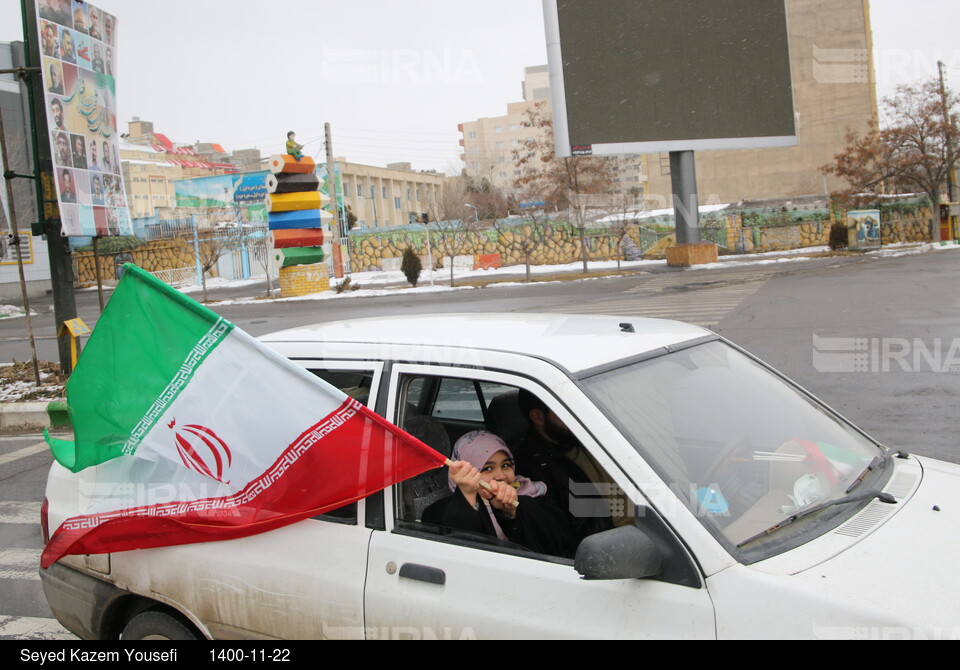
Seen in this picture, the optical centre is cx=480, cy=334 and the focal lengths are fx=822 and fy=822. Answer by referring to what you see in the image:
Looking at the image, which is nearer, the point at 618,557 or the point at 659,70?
the point at 618,557

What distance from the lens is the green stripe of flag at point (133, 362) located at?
2904 mm

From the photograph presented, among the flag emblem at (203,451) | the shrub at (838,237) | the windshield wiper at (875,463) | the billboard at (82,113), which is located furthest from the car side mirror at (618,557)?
the shrub at (838,237)

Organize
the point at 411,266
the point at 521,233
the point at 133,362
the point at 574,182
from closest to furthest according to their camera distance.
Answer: the point at 133,362, the point at 411,266, the point at 574,182, the point at 521,233

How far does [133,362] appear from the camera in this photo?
2.98 m

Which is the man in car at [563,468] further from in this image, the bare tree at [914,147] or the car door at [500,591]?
the bare tree at [914,147]

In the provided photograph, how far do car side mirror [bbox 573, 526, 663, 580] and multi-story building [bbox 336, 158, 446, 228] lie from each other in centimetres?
7665

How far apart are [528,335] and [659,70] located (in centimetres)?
3061

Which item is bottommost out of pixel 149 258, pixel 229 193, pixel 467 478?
pixel 467 478

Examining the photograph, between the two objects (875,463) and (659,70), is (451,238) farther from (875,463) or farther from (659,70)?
(875,463)

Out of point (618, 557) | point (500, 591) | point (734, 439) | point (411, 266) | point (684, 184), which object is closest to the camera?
point (618, 557)

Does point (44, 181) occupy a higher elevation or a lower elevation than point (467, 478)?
higher

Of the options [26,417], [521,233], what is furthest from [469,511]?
[521,233]

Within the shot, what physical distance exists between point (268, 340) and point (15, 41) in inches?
1687
